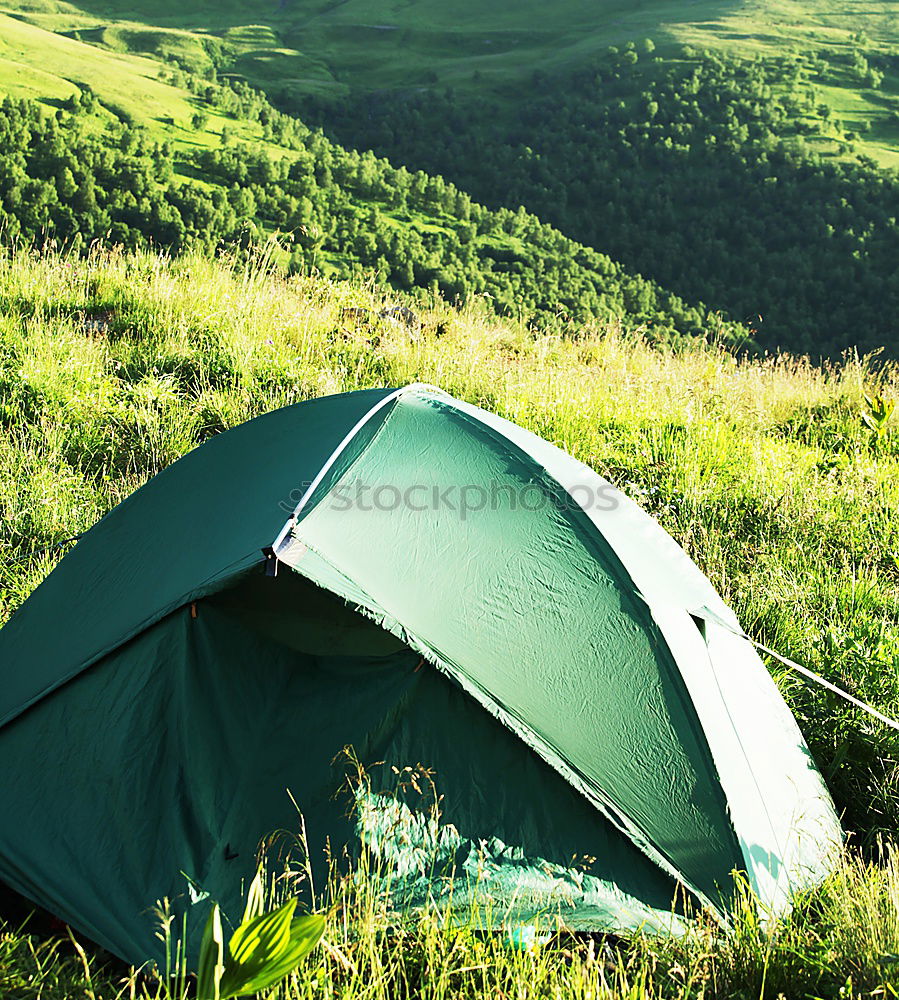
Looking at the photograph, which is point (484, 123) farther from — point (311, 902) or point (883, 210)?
point (311, 902)

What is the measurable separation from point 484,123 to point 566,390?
5334cm

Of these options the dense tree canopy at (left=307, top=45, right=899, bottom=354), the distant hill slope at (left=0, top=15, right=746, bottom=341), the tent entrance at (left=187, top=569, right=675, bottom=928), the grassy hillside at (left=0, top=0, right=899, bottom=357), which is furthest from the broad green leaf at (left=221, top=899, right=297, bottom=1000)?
the dense tree canopy at (left=307, top=45, right=899, bottom=354)

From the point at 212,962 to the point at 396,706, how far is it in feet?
2.76

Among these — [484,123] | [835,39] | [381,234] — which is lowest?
[381,234]

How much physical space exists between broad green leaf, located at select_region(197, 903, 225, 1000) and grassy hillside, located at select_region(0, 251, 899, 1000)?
20cm

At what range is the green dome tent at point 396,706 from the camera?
2340 mm

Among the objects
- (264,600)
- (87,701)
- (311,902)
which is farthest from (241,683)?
(311,902)

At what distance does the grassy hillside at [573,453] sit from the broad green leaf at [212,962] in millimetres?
200

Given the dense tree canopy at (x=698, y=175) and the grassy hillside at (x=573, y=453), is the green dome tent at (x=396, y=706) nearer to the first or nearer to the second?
the grassy hillside at (x=573, y=453)

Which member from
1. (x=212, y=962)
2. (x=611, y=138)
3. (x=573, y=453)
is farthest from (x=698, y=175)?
(x=212, y=962)

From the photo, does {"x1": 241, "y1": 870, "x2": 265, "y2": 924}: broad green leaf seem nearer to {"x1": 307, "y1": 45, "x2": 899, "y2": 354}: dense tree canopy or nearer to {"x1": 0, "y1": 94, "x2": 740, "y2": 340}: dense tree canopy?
{"x1": 0, "y1": 94, "x2": 740, "y2": 340}: dense tree canopy

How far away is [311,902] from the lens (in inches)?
87.7

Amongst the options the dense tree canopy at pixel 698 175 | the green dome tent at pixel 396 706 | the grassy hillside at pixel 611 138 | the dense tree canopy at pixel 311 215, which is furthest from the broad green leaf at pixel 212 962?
the dense tree canopy at pixel 698 175

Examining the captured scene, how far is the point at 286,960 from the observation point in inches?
70.4
